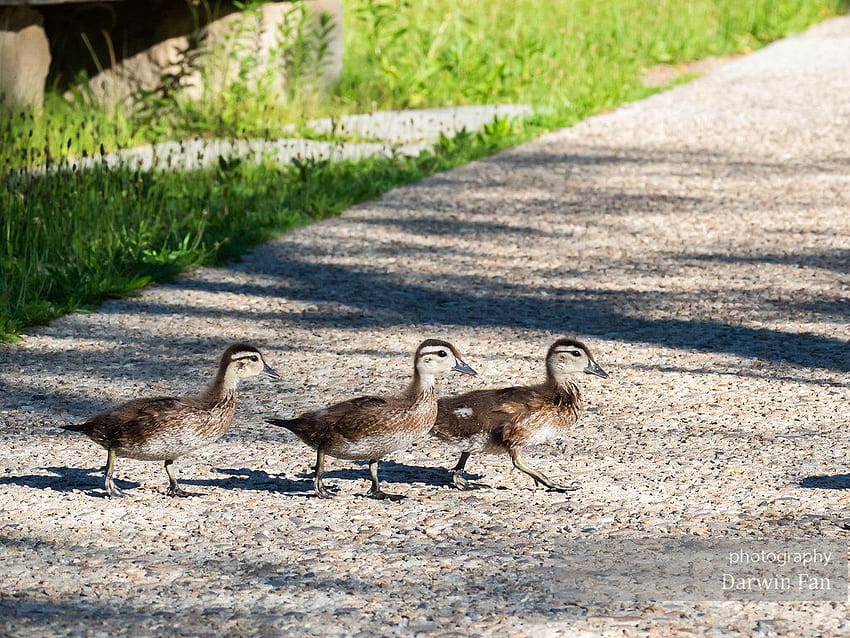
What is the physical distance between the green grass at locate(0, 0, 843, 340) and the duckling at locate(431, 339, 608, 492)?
3334mm

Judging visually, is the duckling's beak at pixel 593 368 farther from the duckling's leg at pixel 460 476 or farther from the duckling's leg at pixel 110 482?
the duckling's leg at pixel 110 482

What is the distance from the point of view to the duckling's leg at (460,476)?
5705mm

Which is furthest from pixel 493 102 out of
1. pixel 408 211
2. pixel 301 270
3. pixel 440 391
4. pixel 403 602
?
pixel 403 602

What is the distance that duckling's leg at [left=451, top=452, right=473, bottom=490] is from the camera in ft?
18.7

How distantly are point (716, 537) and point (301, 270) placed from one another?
5099 millimetres

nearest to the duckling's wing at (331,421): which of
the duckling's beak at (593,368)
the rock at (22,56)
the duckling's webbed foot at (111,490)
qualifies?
the duckling's webbed foot at (111,490)

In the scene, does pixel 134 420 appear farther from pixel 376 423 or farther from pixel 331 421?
pixel 376 423

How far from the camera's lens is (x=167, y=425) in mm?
5367

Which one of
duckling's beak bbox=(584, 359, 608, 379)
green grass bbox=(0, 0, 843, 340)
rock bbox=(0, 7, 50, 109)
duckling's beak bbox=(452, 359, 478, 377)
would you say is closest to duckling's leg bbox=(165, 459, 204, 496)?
duckling's beak bbox=(452, 359, 478, 377)

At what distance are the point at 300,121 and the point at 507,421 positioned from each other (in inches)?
358

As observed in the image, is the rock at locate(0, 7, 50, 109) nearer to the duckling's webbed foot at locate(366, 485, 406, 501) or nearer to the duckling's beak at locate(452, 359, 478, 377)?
the duckling's beak at locate(452, 359, 478, 377)

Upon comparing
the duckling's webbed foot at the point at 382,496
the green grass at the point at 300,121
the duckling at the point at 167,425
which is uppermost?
the green grass at the point at 300,121

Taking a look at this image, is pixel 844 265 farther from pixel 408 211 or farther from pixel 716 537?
pixel 716 537

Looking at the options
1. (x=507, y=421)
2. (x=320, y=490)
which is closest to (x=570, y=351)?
(x=507, y=421)
